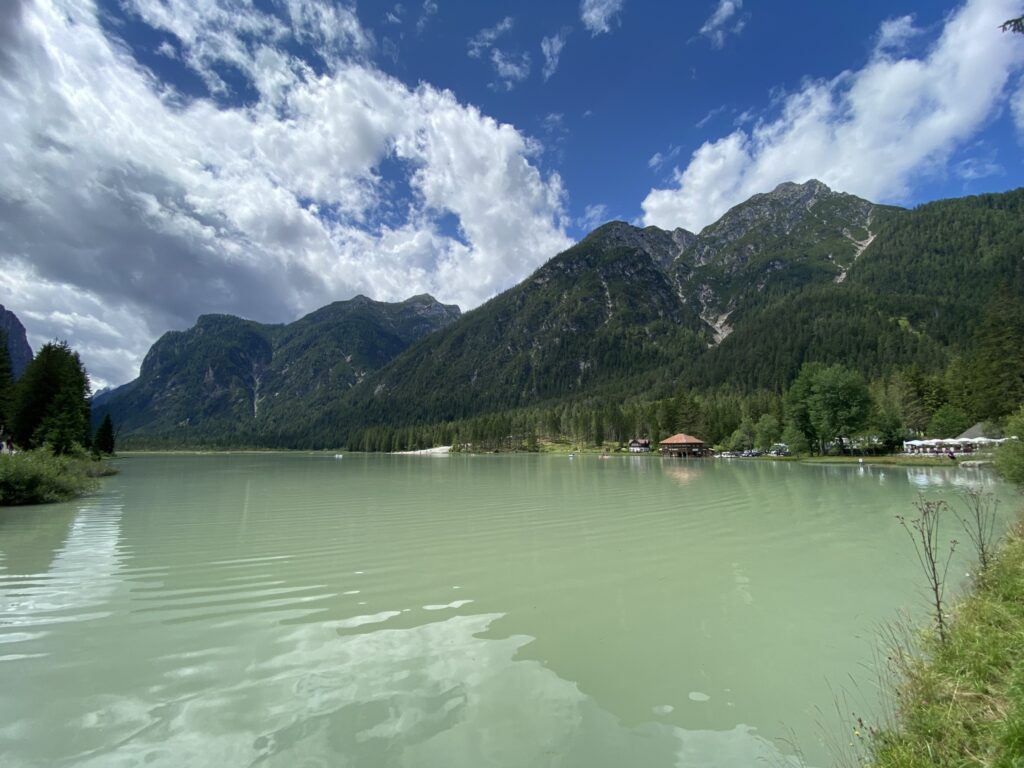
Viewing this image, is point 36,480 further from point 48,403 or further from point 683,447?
point 683,447

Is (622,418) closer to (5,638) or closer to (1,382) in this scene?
(1,382)

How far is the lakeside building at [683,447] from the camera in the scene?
113 metres

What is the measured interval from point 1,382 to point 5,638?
63.5m

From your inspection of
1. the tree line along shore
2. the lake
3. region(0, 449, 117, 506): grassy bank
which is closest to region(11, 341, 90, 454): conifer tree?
the tree line along shore

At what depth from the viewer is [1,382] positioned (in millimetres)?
53312

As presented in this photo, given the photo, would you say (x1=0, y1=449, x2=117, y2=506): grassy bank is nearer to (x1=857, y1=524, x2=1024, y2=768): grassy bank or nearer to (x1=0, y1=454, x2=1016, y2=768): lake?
(x1=0, y1=454, x2=1016, y2=768): lake

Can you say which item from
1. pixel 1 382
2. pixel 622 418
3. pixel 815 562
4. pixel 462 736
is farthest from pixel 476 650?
pixel 622 418

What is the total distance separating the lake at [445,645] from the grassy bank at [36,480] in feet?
43.3

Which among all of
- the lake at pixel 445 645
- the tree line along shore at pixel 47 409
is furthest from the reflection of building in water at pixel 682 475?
the tree line along shore at pixel 47 409

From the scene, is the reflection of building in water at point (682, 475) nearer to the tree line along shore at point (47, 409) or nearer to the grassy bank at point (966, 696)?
the grassy bank at point (966, 696)

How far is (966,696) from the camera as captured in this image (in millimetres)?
5180

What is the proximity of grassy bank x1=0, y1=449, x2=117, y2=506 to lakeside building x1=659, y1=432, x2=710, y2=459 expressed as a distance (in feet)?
340

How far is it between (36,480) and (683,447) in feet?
357

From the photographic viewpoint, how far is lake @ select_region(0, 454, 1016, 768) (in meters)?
5.75
